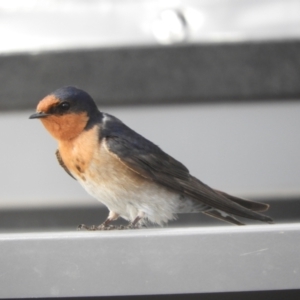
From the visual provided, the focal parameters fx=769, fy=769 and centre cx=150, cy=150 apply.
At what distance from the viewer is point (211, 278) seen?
0.85 metres

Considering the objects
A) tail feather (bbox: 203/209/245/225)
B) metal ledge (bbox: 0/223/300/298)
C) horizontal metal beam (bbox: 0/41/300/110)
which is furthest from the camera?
horizontal metal beam (bbox: 0/41/300/110)

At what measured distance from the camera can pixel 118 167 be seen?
1446mm

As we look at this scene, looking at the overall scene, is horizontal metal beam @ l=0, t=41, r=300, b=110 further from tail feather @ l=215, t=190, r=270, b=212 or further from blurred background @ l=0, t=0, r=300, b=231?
tail feather @ l=215, t=190, r=270, b=212

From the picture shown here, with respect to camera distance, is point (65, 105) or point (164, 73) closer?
point (65, 105)

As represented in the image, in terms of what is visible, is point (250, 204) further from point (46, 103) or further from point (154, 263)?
point (154, 263)

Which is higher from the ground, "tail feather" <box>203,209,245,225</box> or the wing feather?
the wing feather

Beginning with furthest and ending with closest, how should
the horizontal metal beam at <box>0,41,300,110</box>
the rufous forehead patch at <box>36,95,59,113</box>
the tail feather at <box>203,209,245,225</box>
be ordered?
the horizontal metal beam at <box>0,41,300,110</box> < the tail feather at <box>203,209,245,225</box> < the rufous forehead patch at <box>36,95,59,113</box>

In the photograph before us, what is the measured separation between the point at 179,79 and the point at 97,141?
2.71ft

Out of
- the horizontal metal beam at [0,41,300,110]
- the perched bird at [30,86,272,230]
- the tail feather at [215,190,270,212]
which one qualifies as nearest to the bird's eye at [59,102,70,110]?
the perched bird at [30,86,272,230]

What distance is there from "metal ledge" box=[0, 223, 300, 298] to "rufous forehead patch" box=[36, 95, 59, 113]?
54cm

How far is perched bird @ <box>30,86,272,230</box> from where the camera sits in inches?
56.7

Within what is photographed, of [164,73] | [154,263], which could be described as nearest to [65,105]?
[154,263]

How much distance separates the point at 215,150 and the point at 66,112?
2.95ft

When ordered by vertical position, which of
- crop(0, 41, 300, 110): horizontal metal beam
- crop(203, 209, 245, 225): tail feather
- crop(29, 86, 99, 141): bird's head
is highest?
crop(0, 41, 300, 110): horizontal metal beam
